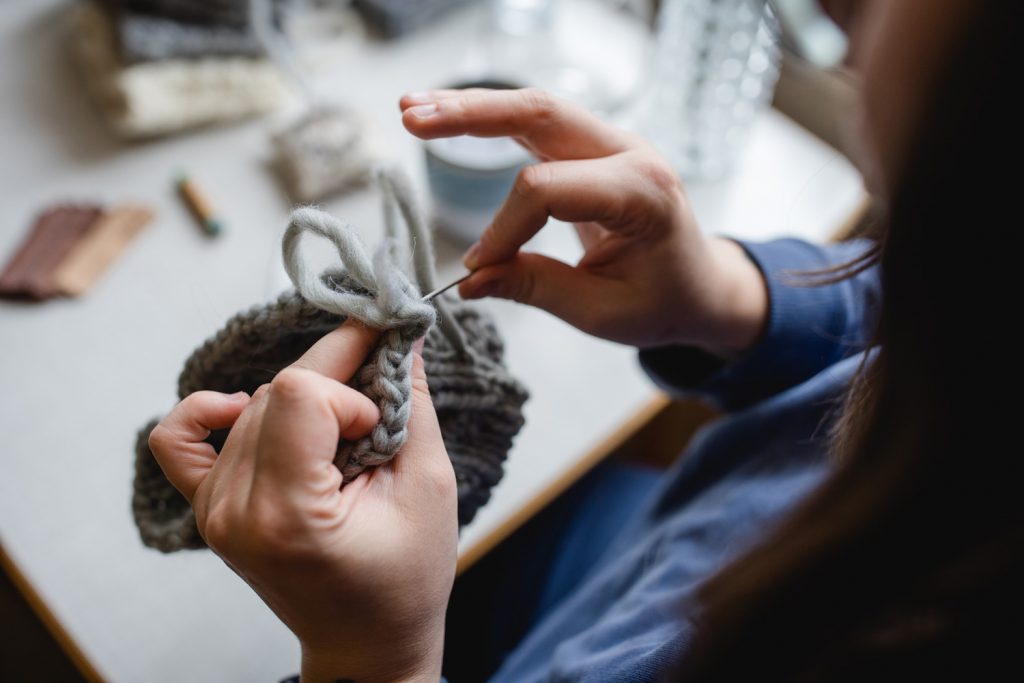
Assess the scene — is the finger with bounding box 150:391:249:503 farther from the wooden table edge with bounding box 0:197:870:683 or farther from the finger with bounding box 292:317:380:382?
the wooden table edge with bounding box 0:197:870:683

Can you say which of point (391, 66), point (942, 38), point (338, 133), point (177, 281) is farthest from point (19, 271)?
point (942, 38)

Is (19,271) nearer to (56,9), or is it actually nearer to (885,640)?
(56,9)

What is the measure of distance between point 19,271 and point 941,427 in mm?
682

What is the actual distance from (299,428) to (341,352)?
0.05 metres

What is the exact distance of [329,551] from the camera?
33 centimetres

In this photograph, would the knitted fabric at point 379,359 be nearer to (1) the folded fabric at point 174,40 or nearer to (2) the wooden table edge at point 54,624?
(2) the wooden table edge at point 54,624

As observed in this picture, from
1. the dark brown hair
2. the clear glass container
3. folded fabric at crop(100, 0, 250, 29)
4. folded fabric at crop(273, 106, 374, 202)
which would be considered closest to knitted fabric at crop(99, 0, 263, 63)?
folded fabric at crop(100, 0, 250, 29)

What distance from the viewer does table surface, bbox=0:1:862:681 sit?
0.49 m

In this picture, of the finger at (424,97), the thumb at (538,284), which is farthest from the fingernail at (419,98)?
the thumb at (538,284)

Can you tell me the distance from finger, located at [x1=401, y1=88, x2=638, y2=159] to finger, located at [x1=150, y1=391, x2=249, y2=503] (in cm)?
19

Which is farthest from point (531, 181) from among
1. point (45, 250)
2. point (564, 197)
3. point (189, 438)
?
point (45, 250)

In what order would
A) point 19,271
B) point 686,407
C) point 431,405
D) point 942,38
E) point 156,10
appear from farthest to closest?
point 686,407 < point 156,10 < point 19,271 < point 431,405 < point 942,38

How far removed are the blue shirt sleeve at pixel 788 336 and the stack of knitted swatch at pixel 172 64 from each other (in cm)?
50

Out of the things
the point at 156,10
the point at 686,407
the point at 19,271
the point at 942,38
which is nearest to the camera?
the point at 942,38
